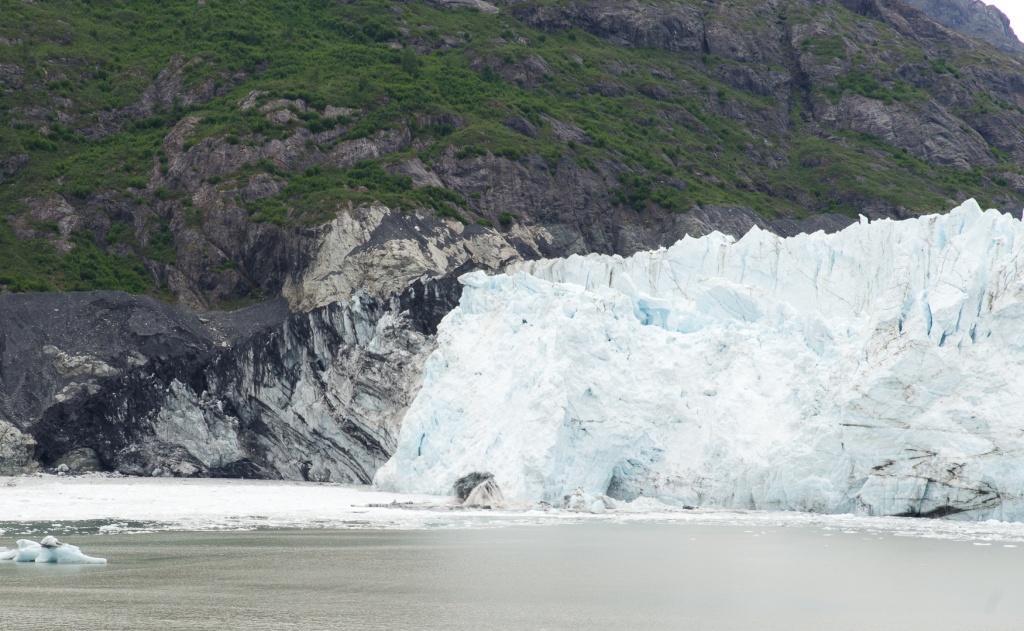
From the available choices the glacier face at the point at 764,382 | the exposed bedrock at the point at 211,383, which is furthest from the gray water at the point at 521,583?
the exposed bedrock at the point at 211,383

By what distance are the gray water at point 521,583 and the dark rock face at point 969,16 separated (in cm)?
13665

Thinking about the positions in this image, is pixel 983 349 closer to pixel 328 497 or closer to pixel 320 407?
pixel 328 497

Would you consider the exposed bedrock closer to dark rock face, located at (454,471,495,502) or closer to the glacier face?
the glacier face

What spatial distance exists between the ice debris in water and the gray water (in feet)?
0.69

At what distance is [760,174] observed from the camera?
6588cm

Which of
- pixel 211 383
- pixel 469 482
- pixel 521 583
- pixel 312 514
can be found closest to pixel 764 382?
pixel 469 482

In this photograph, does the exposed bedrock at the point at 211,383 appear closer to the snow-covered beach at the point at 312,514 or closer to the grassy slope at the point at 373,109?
the snow-covered beach at the point at 312,514

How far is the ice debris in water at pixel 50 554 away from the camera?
19.1 metres

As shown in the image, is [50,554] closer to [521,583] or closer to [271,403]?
[521,583]

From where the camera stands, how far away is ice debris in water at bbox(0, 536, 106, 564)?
19109 mm

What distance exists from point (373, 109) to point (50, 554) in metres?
42.7

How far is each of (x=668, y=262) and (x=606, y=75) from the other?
3736 centimetres

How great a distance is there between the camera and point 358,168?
53.5 metres

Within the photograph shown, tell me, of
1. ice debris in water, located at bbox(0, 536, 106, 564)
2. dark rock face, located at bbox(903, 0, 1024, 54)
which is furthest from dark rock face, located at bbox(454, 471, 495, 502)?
dark rock face, located at bbox(903, 0, 1024, 54)
